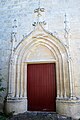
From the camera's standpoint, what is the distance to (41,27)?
6160mm

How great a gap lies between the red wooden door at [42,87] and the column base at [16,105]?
0.97 feet

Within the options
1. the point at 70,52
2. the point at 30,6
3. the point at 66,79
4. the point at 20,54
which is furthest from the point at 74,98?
the point at 30,6

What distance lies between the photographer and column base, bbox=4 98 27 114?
225 inches

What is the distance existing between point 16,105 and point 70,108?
1762 millimetres

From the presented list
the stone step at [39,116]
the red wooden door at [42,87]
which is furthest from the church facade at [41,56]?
the stone step at [39,116]

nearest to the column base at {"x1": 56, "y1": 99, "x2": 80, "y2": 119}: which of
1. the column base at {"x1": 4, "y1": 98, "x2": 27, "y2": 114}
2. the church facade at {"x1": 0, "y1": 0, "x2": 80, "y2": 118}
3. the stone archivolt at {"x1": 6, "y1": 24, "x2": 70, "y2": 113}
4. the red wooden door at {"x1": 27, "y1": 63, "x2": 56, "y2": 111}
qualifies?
the church facade at {"x1": 0, "y1": 0, "x2": 80, "y2": 118}

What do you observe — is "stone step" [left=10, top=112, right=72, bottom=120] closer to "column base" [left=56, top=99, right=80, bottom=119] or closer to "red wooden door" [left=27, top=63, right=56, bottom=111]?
"column base" [left=56, top=99, right=80, bottom=119]

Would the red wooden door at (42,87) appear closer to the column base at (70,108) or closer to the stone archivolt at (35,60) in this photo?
the stone archivolt at (35,60)

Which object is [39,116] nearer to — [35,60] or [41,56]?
[35,60]

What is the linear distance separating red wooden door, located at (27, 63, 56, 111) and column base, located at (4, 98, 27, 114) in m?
0.30

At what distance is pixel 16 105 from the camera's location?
18.9 ft

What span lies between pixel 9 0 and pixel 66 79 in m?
3.79

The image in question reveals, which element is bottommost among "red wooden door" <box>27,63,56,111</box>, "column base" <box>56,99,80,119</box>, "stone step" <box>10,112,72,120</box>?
Answer: "stone step" <box>10,112,72,120</box>

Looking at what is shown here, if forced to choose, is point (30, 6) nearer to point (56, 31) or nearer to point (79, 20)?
point (56, 31)
